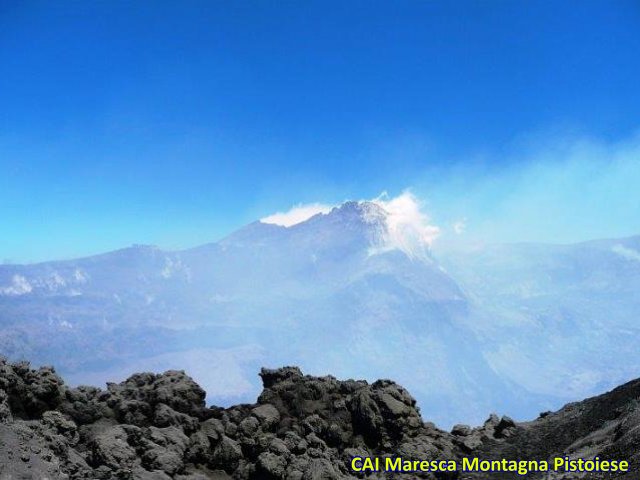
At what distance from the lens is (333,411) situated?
39.0 metres

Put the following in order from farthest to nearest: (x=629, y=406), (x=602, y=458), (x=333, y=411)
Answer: (x=333, y=411) < (x=629, y=406) < (x=602, y=458)

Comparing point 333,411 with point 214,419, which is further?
point 333,411

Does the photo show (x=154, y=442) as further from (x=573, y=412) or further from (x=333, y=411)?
(x=573, y=412)

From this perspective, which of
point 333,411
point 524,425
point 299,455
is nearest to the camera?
point 299,455

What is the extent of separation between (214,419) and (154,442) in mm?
6351

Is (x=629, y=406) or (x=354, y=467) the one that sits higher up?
(x=629, y=406)

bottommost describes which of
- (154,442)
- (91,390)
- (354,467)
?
(354,467)

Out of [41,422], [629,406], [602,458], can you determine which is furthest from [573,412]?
[41,422]

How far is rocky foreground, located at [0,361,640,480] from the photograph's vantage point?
26.0 m

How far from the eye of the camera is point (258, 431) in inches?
1378

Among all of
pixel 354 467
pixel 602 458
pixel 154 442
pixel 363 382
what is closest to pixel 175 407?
pixel 154 442

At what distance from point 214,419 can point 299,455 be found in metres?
6.98

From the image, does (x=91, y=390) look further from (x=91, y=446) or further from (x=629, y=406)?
(x=629, y=406)

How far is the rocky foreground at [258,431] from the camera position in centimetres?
2602
